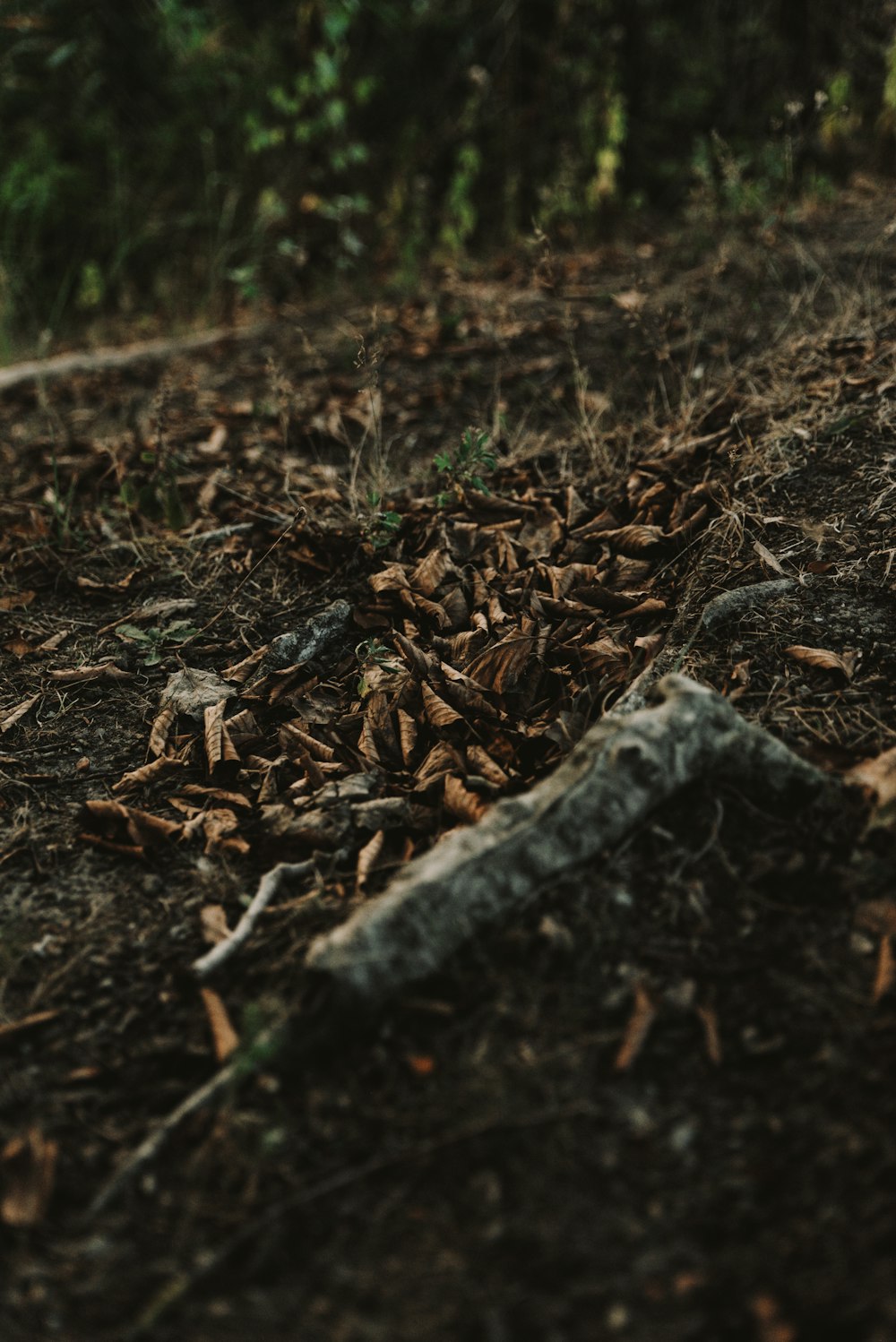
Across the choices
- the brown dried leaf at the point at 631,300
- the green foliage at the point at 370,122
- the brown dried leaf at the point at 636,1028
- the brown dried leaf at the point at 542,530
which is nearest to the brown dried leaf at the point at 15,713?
the brown dried leaf at the point at 542,530

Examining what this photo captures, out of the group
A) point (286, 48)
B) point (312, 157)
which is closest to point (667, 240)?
point (312, 157)

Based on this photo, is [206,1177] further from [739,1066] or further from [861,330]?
[861,330]

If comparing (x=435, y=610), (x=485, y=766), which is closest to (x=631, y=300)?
(x=435, y=610)

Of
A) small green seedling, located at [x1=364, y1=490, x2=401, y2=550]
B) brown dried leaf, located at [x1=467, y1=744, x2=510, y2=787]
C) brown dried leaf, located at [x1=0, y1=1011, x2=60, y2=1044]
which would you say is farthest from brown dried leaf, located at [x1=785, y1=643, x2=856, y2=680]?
brown dried leaf, located at [x1=0, y1=1011, x2=60, y2=1044]

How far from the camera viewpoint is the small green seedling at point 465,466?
255cm

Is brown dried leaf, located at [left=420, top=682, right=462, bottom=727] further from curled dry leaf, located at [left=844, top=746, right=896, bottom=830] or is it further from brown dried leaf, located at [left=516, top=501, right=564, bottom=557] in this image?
curled dry leaf, located at [left=844, top=746, right=896, bottom=830]

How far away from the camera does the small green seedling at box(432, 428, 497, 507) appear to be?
255cm

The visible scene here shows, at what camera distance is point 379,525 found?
277 centimetres

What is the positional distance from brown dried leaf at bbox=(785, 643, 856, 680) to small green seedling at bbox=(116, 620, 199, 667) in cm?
156

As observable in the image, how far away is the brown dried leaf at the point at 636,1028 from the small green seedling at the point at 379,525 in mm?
1559

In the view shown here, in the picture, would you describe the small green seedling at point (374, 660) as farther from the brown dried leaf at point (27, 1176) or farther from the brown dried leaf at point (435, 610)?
the brown dried leaf at point (27, 1176)

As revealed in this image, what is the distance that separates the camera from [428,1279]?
1198 mm

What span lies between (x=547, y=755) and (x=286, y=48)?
5695mm

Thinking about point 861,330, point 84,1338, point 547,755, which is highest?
point 861,330
